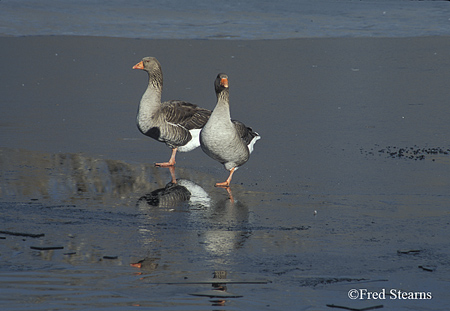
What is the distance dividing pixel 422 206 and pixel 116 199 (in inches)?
Answer: 125

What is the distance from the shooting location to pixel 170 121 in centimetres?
938

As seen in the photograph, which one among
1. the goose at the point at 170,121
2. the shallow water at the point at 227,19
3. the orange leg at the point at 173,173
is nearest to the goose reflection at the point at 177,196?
the orange leg at the point at 173,173

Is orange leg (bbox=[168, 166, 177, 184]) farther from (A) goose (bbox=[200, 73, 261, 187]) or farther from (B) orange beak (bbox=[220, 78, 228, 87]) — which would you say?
(B) orange beak (bbox=[220, 78, 228, 87])

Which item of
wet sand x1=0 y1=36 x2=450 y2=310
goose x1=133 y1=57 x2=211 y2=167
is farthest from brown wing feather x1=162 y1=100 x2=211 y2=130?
wet sand x1=0 y1=36 x2=450 y2=310

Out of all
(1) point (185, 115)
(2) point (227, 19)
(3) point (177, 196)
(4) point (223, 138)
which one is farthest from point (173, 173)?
(2) point (227, 19)

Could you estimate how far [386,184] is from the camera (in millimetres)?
7973

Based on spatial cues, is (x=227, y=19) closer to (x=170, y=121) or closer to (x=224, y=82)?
(x=170, y=121)

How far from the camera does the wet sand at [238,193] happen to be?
494 cm

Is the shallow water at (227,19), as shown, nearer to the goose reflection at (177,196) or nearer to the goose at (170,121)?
the goose at (170,121)

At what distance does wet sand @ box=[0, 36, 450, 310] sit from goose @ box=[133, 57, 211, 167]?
307mm

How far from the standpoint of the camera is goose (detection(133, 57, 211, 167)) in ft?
30.2

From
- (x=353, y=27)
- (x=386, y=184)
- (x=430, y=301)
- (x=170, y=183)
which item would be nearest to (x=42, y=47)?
(x=353, y=27)

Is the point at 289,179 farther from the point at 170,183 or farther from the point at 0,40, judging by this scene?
the point at 0,40

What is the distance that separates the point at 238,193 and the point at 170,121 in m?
2.09
